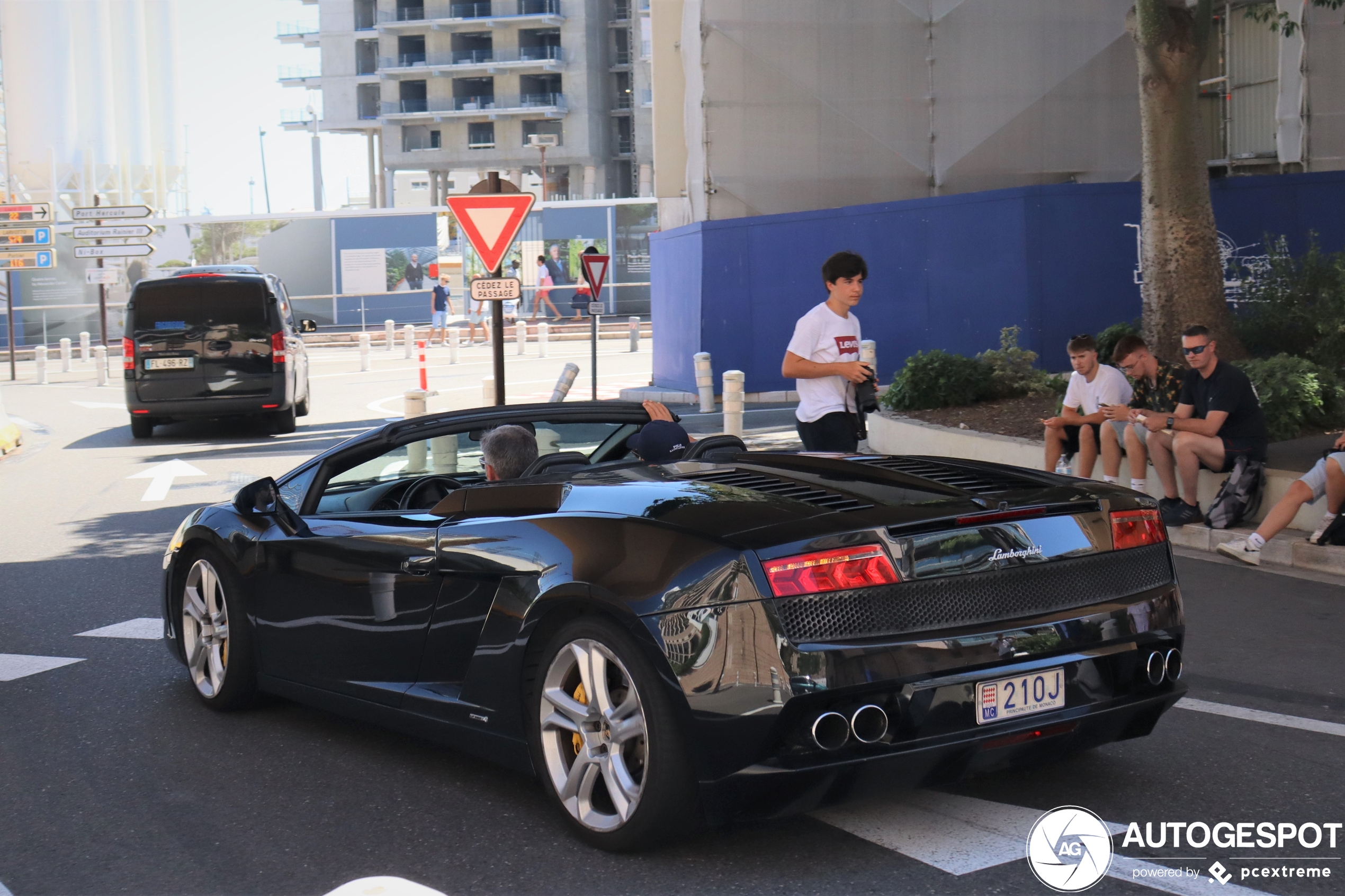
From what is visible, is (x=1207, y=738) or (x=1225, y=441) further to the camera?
(x=1225, y=441)

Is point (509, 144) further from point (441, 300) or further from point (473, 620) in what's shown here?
→ point (473, 620)

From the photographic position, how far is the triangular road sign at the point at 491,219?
1283 cm

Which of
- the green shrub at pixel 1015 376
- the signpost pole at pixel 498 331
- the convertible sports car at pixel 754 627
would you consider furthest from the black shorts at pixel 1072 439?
the convertible sports car at pixel 754 627

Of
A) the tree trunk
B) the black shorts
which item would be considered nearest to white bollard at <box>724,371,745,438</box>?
the tree trunk

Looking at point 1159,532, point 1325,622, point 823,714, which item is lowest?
point 1325,622

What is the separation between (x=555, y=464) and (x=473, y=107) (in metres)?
86.3

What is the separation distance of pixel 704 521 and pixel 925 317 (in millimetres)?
17355

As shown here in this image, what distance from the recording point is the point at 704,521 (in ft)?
12.4

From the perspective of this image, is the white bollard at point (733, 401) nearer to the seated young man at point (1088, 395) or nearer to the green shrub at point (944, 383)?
the green shrub at point (944, 383)

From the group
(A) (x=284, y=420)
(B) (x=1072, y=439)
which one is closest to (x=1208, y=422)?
(B) (x=1072, y=439)

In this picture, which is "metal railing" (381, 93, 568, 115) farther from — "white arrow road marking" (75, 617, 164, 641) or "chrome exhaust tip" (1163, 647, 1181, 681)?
"chrome exhaust tip" (1163, 647, 1181, 681)

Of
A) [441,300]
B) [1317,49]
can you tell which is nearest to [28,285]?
[441,300]

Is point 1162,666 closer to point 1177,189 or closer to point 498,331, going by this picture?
point 498,331

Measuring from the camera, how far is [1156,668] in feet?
13.1
